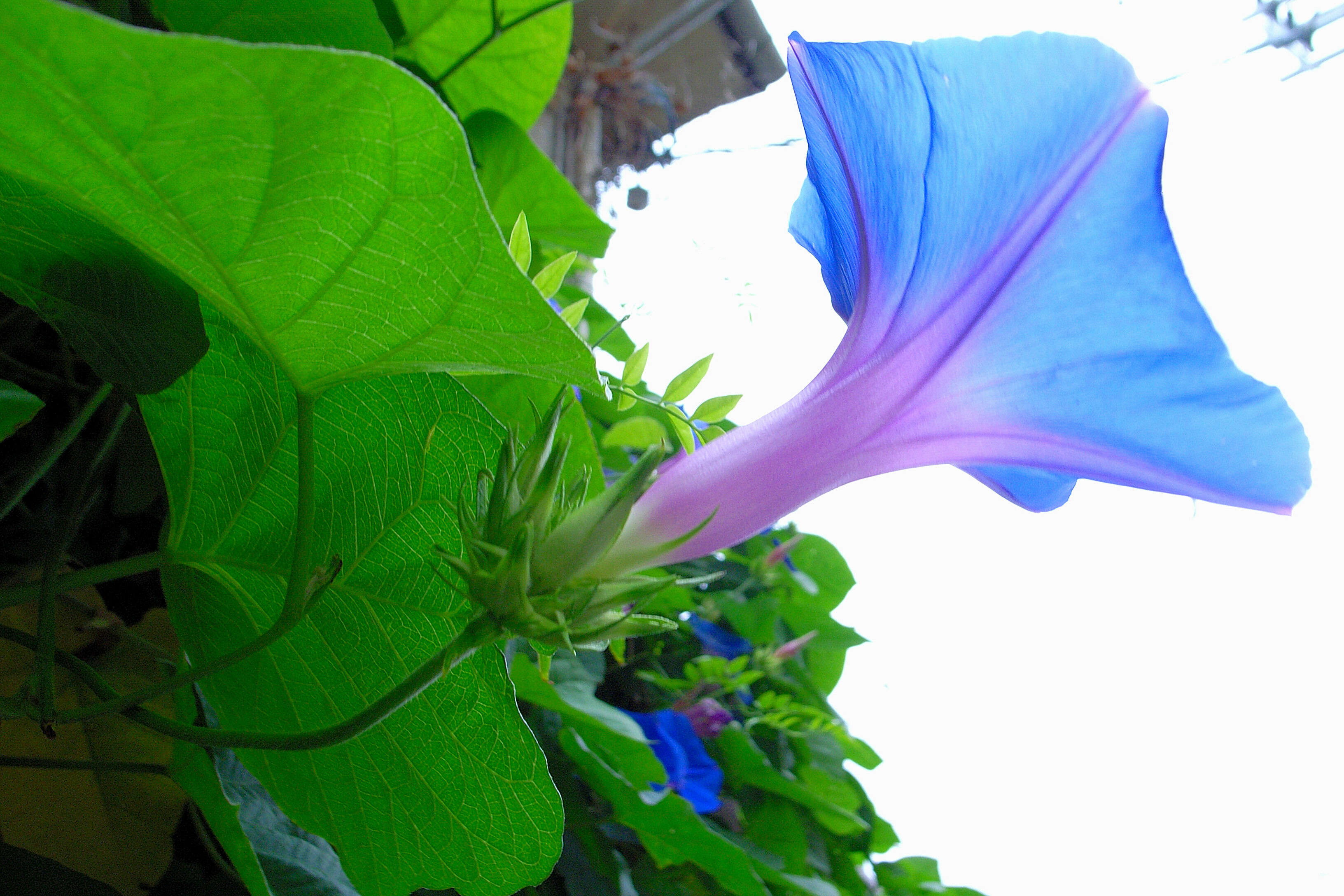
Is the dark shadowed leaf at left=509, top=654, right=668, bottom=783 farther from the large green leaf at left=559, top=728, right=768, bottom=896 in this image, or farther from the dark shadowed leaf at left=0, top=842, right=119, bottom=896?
the dark shadowed leaf at left=0, top=842, right=119, bottom=896

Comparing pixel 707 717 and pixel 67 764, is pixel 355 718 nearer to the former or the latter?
pixel 67 764

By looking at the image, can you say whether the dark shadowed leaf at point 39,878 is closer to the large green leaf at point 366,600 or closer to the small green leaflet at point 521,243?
the large green leaf at point 366,600

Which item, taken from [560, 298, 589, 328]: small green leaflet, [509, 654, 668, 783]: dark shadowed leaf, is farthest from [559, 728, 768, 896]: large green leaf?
[560, 298, 589, 328]: small green leaflet

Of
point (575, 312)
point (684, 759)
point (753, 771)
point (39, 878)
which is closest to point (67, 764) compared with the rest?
point (39, 878)

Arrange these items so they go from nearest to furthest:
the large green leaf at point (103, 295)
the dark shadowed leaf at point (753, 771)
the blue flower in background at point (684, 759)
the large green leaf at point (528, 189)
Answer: the large green leaf at point (103, 295)
the large green leaf at point (528, 189)
the blue flower in background at point (684, 759)
the dark shadowed leaf at point (753, 771)

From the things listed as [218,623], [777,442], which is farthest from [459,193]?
[218,623]

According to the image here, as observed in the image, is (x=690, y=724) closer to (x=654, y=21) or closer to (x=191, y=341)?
(x=191, y=341)

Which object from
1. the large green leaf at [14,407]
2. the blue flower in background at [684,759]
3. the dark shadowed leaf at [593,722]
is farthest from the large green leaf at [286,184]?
the blue flower in background at [684,759]

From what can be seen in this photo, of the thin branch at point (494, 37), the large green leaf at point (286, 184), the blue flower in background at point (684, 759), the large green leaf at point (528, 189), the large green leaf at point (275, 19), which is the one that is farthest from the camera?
the blue flower in background at point (684, 759)
